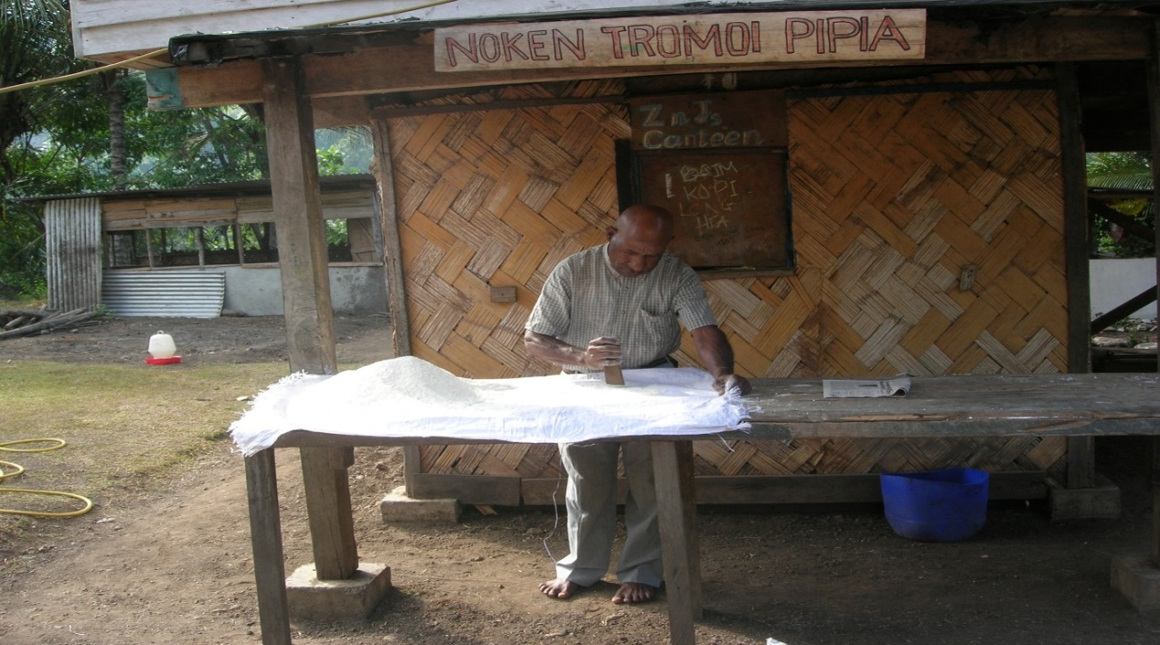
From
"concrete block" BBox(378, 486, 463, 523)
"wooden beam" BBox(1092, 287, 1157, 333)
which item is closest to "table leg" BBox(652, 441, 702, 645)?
"concrete block" BBox(378, 486, 463, 523)

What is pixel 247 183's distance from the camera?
51.8 feet

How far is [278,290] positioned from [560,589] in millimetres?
13535

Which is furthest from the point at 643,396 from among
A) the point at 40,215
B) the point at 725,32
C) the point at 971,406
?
the point at 40,215

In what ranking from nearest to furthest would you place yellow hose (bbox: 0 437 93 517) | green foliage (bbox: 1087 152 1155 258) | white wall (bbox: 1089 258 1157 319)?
yellow hose (bbox: 0 437 93 517), green foliage (bbox: 1087 152 1155 258), white wall (bbox: 1089 258 1157 319)

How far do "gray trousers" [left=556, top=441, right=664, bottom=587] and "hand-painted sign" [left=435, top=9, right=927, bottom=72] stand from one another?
153 centimetres

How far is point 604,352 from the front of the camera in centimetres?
365

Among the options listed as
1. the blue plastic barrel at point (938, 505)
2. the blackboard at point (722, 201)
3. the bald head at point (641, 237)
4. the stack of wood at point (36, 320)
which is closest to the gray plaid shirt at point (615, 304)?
the bald head at point (641, 237)

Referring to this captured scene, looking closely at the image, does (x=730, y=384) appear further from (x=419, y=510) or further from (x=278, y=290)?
(x=278, y=290)

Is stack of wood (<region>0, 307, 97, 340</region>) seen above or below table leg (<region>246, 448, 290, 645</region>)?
above

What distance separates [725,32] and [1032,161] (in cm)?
229

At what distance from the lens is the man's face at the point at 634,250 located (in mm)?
3816

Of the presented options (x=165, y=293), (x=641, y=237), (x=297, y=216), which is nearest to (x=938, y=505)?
(x=641, y=237)

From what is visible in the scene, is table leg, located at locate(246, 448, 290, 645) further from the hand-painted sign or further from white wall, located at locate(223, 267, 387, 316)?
white wall, located at locate(223, 267, 387, 316)

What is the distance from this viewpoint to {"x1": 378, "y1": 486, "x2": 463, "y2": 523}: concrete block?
17.2 ft
